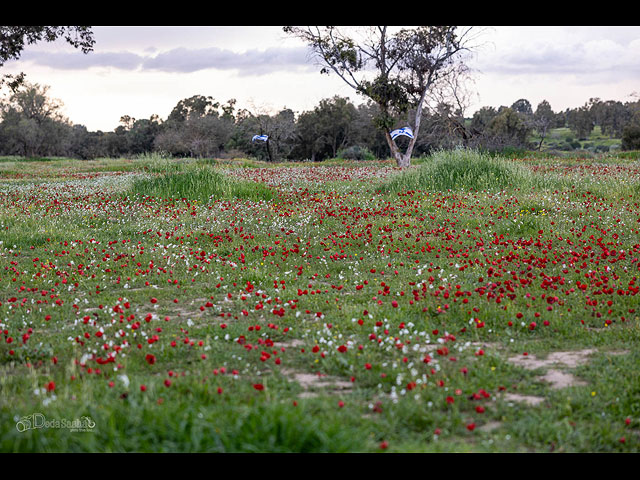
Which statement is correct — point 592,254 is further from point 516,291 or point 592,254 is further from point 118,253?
point 118,253

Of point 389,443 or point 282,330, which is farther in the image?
point 282,330

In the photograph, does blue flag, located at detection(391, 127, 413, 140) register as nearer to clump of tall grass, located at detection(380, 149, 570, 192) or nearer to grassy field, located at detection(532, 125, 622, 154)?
clump of tall grass, located at detection(380, 149, 570, 192)

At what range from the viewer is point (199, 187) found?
629 inches

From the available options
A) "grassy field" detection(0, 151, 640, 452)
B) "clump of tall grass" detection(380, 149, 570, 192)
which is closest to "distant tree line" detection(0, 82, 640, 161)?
"clump of tall grass" detection(380, 149, 570, 192)

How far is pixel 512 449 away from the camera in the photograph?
11.5 ft

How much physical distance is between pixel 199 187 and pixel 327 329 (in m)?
11.4

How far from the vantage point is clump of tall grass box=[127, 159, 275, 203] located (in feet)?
51.2

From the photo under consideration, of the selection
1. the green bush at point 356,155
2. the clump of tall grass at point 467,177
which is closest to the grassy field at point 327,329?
the clump of tall grass at point 467,177

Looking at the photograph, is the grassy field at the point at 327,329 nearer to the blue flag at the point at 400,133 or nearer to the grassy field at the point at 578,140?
the blue flag at the point at 400,133

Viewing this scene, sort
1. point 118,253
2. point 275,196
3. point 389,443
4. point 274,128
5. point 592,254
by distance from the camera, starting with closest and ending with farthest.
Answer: point 389,443, point 592,254, point 118,253, point 275,196, point 274,128

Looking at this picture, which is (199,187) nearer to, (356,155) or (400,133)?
(400,133)

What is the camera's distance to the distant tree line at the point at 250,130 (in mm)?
59312
